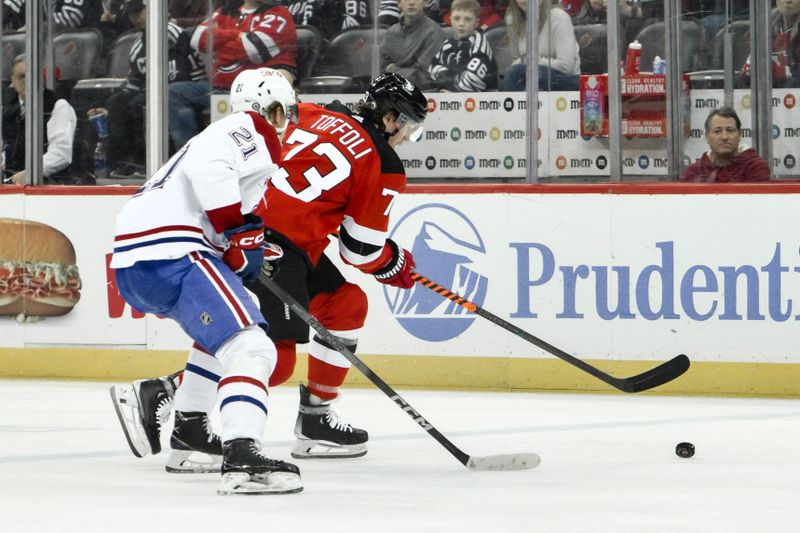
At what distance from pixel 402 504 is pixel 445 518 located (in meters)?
0.25

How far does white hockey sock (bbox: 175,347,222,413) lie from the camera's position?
12.9 ft

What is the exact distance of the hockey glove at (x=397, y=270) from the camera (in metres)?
4.58

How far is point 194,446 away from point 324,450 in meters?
0.63

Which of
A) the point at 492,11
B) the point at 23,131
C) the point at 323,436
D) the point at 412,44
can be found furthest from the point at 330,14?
the point at 323,436

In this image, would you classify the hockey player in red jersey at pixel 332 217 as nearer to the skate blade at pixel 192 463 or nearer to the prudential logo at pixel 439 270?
the skate blade at pixel 192 463

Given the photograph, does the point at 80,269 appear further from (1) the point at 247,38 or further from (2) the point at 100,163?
(1) the point at 247,38

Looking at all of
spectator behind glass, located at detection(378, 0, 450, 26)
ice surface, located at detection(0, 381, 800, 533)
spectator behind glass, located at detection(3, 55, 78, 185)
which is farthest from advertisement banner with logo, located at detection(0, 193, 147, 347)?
spectator behind glass, located at detection(378, 0, 450, 26)

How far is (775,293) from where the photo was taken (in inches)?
239

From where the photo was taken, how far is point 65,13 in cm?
713

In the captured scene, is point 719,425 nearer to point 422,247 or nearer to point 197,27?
point 422,247

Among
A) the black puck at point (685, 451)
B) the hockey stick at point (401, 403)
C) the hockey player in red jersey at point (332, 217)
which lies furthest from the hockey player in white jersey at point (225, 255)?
the black puck at point (685, 451)

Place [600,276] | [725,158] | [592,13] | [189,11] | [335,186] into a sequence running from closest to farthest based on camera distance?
[335,186] → [600,276] → [725,158] → [592,13] → [189,11]

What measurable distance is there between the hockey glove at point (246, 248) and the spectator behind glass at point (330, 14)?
10.7 ft

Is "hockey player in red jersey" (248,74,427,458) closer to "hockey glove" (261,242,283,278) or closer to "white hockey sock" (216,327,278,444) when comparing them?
"hockey glove" (261,242,283,278)
